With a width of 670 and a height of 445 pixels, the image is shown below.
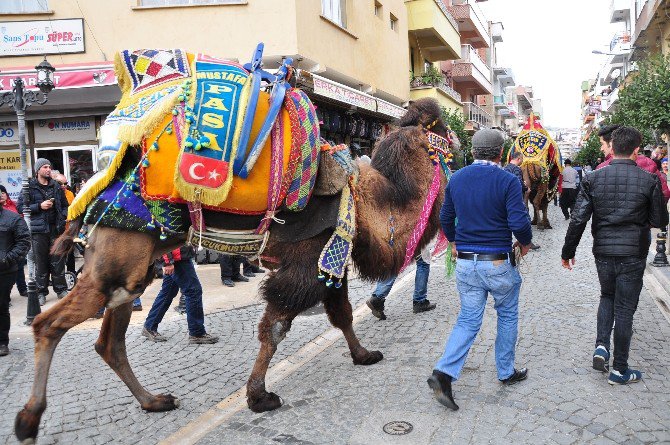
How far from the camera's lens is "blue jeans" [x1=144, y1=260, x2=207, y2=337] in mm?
5816

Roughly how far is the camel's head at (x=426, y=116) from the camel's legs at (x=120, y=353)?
2.84 m

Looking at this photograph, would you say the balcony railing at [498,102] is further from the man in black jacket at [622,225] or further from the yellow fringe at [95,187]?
the yellow fringe at [95,187]

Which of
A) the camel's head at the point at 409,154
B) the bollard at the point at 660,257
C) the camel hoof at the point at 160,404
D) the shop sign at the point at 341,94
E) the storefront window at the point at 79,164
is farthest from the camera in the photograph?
the storefront window at the point at 79,164

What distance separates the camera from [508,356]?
14.4 feet

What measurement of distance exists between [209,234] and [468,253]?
75.1 inches

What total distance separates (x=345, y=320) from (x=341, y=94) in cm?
932

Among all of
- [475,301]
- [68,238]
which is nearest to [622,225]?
[475,301]

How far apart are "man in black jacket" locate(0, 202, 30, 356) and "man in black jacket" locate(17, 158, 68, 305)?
201 centimetres

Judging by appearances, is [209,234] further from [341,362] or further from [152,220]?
[341,362]

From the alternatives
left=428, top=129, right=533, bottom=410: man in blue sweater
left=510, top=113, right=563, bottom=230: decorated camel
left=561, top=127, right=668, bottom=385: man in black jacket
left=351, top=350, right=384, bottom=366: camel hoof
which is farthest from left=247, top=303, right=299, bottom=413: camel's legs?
left=510, top=113, right=563, bottom=230: decorated camel

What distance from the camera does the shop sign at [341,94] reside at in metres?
12.3

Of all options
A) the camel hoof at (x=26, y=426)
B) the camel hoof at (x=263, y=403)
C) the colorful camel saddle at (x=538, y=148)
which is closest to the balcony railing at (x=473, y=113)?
the colorful camel saddle at (x=538, y=148)

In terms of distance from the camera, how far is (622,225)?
453 centimetres

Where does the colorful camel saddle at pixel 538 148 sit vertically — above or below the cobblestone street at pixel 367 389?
above
